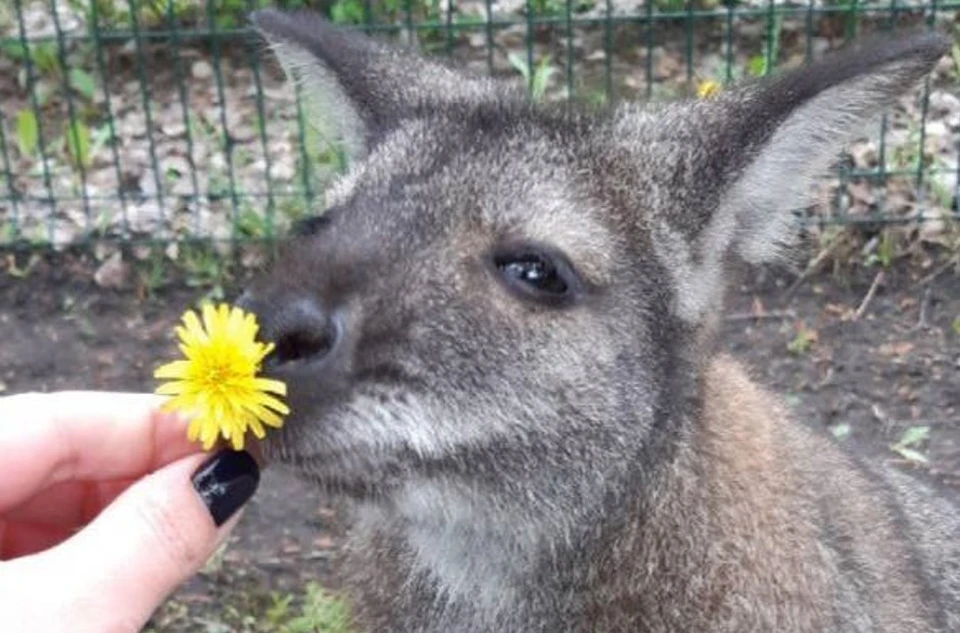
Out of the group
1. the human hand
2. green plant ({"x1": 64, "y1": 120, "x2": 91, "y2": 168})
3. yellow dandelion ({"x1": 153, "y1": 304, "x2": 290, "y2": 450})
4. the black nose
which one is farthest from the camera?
green plant ({"x1": 64, "y1": 120, "x2": 91, "y2": 168})

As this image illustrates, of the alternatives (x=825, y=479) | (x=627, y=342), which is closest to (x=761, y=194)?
(x=627, y=342)

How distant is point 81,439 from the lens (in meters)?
3.02

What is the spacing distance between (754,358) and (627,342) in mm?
3015

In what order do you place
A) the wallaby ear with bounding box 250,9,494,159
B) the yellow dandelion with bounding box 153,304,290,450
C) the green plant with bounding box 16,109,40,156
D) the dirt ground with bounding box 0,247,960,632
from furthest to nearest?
the green plant with bounding box 16,109,40,156, the dirt ground with bounding box 0,247,960,632, the wallaby ear with bounding box 250,9,494,159, the yellow dandelion with bounding box 153,304,290,450

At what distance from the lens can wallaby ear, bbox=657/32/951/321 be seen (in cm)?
314

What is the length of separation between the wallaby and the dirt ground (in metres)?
1.71

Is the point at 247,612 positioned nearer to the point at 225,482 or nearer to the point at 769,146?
the point at 225,482

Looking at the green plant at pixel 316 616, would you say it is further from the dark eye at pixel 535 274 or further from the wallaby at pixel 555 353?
the dark eye at pixel 535 274

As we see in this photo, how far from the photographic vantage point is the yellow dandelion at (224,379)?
2680 mm

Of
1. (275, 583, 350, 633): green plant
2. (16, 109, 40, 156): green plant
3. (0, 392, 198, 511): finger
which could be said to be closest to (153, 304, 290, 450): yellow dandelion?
(0, 392, 198, 511): finger

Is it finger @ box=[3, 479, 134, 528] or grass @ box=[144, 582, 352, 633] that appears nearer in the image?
finger @ box=[3, 479, 134, 528]

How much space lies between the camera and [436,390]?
292 centimetres

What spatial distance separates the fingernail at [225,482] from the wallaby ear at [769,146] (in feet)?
3.04

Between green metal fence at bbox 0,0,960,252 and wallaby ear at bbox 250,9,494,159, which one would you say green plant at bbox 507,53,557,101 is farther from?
wallaby ear at bbox 250,9,494,159
